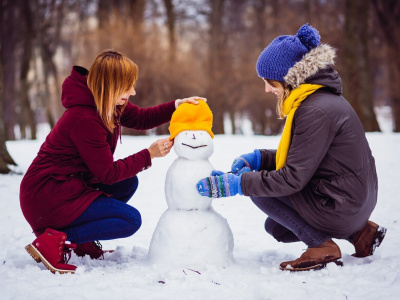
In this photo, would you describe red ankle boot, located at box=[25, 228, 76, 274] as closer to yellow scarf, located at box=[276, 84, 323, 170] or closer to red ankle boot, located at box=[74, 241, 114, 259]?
red ankle boot, located at box=[74, 241, 114, 259]

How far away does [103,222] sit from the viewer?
250cm

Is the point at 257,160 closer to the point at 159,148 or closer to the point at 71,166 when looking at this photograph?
the point at 159,148

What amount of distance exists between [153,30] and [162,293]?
967 centimetres

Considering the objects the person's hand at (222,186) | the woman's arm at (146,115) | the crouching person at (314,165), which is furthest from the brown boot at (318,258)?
the woman's arm at (146,115)

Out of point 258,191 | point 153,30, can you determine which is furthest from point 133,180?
point 153,30

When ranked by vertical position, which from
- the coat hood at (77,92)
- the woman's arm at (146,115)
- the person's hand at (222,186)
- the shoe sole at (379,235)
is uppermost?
the coat hood at (77,92)

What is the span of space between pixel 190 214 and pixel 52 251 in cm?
78

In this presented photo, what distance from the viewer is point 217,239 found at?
2.47 metres

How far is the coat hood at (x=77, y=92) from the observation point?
8.07 ft

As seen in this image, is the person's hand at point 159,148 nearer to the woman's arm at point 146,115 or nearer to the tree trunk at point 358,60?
the woman's arm at point 146,115

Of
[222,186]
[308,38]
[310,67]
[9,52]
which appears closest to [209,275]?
[222,186]

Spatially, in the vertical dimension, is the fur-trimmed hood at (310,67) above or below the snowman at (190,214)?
above

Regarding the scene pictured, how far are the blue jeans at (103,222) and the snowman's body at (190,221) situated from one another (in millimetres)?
184

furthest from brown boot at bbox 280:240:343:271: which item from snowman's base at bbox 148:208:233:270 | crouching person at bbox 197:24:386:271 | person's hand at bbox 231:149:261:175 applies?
person's hand at bbox 231:149:261:175
